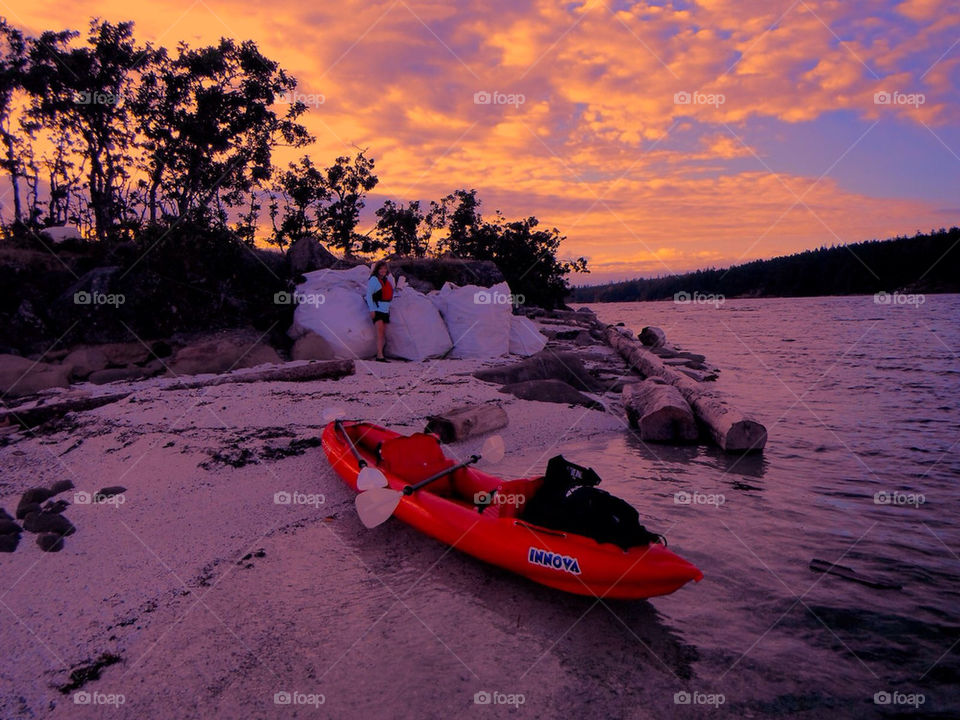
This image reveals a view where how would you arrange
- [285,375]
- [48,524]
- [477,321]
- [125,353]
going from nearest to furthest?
1. [48,524]
2. [285,375]
3. [125,353]
4. [477,321]

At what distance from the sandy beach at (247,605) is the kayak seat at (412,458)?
461 millimetres

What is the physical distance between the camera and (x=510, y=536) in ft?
10.3

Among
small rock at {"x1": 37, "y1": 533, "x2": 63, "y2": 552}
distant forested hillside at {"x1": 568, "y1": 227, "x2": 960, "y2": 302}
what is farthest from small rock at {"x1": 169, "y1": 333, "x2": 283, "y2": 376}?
distant forested hillside at {"x1": 568, "y1": 227, "x2": 960, "y2": 302}

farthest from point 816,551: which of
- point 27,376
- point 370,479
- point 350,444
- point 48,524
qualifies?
point 27,376

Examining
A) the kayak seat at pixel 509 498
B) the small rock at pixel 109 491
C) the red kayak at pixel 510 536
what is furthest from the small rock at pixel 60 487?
the kayak seat at pixel 509 498

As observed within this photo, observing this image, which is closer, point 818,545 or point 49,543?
point 49,543

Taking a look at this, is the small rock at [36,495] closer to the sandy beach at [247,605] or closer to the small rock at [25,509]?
the small rock at [25,509]

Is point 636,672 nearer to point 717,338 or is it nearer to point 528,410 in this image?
point 528,410

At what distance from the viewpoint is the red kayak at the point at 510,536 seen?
282cm

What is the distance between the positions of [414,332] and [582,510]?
6.89 metres

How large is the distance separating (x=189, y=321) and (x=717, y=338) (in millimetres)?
19109

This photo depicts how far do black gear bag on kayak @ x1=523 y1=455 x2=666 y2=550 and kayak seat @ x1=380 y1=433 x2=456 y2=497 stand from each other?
104cm

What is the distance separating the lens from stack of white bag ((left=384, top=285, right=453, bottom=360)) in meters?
9.55

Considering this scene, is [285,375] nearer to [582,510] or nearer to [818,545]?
[582,510]
